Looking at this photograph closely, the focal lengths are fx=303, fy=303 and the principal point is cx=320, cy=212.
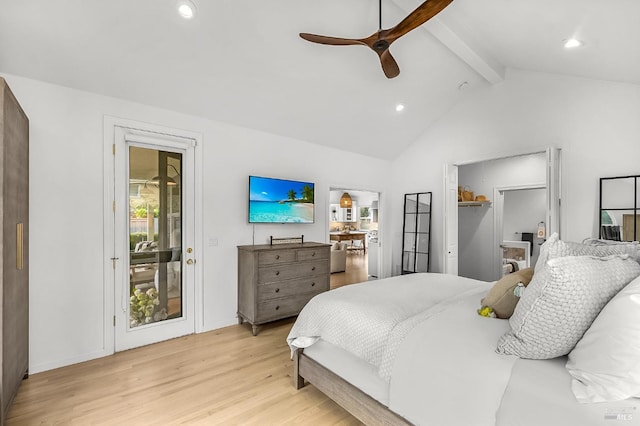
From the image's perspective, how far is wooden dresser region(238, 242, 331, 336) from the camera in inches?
138

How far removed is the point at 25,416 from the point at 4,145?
A: 72.2 inches

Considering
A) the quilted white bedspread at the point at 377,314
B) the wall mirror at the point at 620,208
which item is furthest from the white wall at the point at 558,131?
the quilted white bedspread at the point at 377,314

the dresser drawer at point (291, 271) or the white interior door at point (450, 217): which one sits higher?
the white interior door at point (450, 217)

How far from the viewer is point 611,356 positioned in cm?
105

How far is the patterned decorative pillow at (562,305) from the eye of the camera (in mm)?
1204

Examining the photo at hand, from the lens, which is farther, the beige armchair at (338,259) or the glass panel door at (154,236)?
the beige armchair at (338,259)

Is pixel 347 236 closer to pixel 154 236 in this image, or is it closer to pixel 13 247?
pixel 154 236

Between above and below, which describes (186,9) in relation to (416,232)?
above

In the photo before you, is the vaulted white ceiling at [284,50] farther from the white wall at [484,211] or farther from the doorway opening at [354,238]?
the doorway opening at [354,238]

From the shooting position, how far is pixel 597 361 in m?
1.07

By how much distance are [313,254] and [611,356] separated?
315cm

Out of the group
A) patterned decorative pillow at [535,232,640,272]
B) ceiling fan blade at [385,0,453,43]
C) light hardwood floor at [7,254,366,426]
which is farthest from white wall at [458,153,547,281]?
light hardwood floor at [7,254,366,426]

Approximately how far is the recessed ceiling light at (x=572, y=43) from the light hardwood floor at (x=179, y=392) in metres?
3.65

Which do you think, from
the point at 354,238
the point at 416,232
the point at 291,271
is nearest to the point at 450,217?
the point at 416,232
